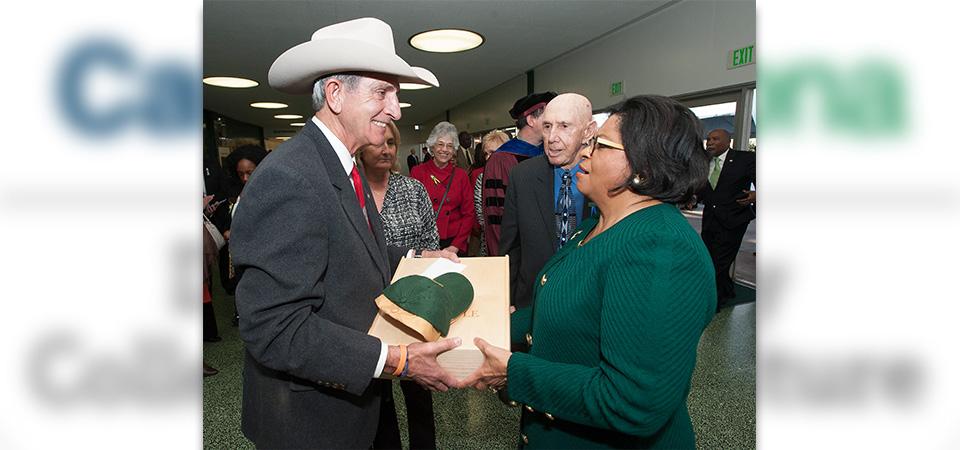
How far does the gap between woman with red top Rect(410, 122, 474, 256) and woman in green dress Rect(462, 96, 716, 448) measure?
234 centimetres

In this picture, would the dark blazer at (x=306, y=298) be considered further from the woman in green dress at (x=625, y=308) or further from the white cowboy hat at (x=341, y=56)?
the woman in green dress at (x=625, y=308)

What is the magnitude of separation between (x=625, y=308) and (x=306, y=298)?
2.19ft

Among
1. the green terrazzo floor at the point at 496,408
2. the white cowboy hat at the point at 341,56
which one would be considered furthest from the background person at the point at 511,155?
the white cowboy hat at the point at 341,56

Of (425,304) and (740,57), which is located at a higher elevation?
(740,57)

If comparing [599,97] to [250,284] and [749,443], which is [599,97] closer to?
[749,443]

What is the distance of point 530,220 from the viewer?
7.24ft

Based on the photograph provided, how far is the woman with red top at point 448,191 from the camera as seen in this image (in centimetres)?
354

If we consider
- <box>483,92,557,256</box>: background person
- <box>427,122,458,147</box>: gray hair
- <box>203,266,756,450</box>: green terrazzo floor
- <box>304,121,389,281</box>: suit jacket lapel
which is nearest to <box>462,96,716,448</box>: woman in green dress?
<box>304,121,389,281</box>: suit jacket lapel

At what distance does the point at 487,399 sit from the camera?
9.21ft

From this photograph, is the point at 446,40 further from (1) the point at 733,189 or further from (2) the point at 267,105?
(2) the point at 267,105

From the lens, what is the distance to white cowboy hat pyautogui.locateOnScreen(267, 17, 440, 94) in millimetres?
1181

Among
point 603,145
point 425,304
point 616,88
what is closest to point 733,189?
point 616,88

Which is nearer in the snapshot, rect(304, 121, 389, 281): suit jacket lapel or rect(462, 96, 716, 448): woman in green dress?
rect(462, 96, 716, 448): woman in green dress

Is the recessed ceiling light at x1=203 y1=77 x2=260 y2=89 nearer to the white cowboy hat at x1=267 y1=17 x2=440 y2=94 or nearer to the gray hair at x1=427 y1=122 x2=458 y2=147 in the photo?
the gray hair at x1=427 y1=122 x2=458 y2=147
